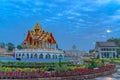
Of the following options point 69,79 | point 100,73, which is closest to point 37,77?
point 69,79

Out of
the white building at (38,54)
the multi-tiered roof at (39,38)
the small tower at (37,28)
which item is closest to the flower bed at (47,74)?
the white building at (38,54)

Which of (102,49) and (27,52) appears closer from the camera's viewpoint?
(27,52)

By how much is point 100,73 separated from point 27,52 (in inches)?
1883

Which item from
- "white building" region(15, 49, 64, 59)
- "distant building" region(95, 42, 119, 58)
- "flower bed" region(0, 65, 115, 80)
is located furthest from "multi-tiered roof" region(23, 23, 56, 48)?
"flower bed" region(0, 65, 115, 80)

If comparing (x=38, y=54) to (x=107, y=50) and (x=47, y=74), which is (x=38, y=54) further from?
(x=47, y=74)

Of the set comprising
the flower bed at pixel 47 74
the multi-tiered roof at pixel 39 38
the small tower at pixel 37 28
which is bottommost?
the flower bed at pixel 47 74

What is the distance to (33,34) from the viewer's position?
6881 centimetres

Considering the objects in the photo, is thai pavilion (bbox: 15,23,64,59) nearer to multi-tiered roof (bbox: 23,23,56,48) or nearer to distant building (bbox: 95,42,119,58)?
multi-tiered roof (bbox: 23,23,56,48)

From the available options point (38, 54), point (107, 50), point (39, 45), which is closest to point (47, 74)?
point (38, 54)

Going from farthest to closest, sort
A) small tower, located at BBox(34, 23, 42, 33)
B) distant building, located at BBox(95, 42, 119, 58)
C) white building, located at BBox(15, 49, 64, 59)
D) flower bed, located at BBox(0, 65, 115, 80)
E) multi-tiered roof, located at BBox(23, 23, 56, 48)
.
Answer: distant building, located at BBox(95, 42, 119, 58), small tower, located at BBox(34, 23, 42, 33), multi-tiered roof, located at BBox(23, 23, 56, 48), white building, located at BBox(15, 49, 64, 59), flower bed, located at BBox(0, 65, 115, 80)

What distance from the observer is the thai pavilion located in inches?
2586

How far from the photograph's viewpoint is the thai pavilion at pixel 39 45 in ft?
216

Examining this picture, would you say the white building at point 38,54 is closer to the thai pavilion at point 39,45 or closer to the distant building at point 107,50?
the thai pavilion at point 39,45

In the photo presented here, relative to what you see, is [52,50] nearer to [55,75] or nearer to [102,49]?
[102,49]
